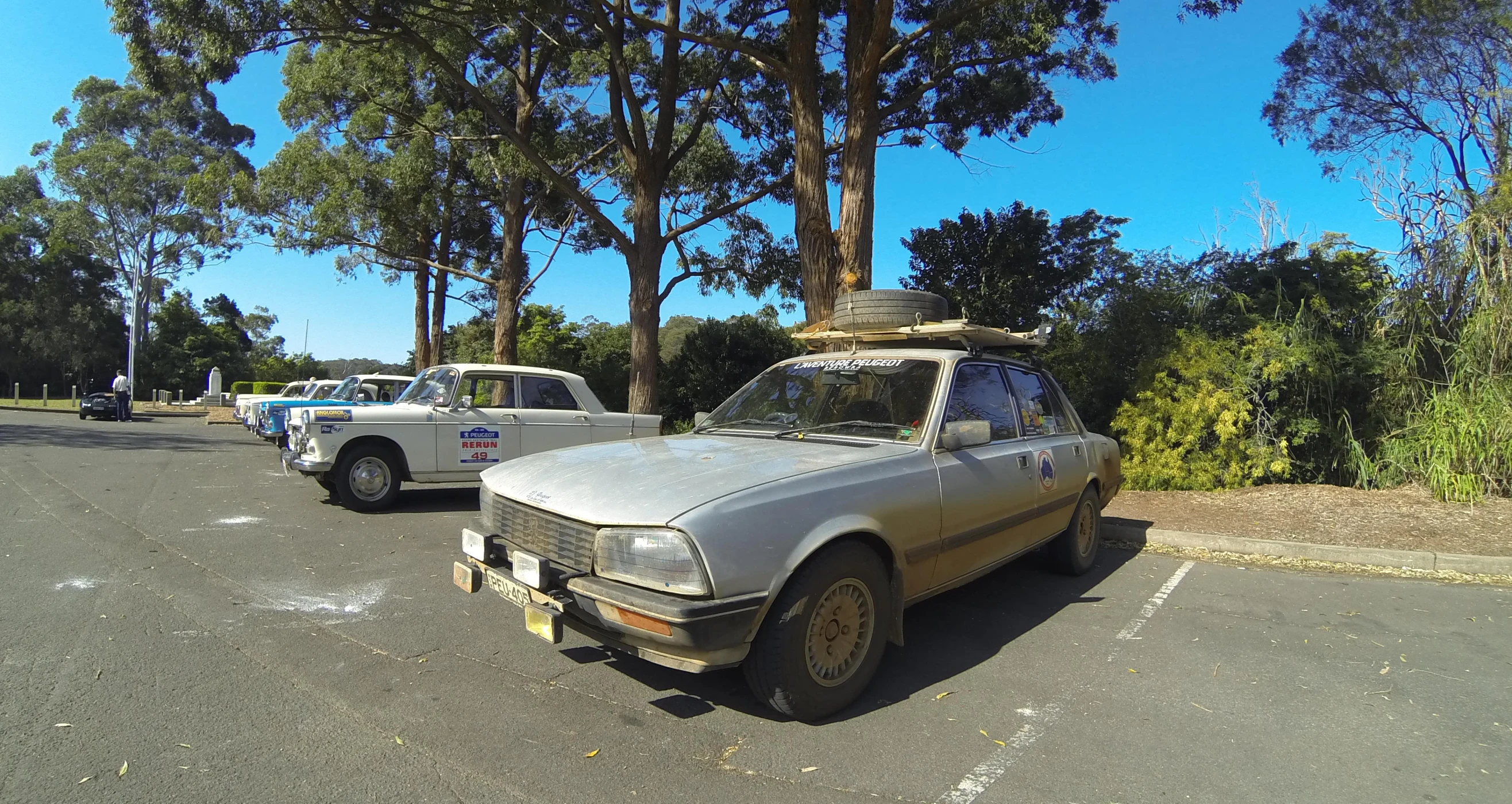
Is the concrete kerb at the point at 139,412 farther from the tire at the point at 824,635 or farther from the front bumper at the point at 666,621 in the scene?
the tire at the point at 824,635

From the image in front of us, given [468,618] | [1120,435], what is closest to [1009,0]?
[1120,435]

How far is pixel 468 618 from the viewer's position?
4.71 m

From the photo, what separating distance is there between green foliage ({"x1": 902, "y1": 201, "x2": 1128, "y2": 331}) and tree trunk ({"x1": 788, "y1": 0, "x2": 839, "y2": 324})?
527 centimetres

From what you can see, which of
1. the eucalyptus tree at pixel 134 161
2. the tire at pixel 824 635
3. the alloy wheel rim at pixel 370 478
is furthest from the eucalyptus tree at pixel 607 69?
the eucalyptus tree at pixel 134 161

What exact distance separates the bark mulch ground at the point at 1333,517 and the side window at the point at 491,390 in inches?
265

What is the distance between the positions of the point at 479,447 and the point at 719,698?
6.19 m

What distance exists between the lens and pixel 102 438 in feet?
57.1

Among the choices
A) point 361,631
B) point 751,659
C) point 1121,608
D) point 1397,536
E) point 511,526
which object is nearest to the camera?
point 751,659

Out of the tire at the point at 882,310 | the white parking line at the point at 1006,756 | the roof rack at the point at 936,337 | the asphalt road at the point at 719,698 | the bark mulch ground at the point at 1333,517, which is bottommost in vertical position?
the white parking line at the point at 1006,756

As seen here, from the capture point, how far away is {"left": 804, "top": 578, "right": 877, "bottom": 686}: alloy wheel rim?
3.32 m

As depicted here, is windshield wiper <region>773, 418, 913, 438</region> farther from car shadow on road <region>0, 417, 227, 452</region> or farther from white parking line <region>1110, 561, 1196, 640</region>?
car shadow on road <region>0, 417, 227, 452</region>

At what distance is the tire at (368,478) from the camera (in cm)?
840

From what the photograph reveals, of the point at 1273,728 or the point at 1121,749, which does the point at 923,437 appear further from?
the point at 1273,728

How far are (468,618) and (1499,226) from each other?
11352 millimetres
